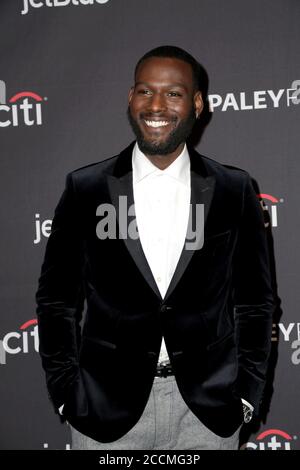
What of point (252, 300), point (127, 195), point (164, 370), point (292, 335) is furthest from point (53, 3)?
point (292, 335)

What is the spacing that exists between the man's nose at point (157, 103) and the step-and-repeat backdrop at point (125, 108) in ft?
3.01

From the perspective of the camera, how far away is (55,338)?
213 centimetres

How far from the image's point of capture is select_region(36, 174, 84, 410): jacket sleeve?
2.10 meters

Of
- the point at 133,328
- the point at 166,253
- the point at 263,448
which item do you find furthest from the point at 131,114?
the point at 263,448

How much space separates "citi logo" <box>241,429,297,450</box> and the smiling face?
5.98 feet

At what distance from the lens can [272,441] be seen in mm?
2951

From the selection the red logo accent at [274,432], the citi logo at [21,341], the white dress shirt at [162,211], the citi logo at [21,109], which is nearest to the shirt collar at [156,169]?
the white dress shirt at [162,211]

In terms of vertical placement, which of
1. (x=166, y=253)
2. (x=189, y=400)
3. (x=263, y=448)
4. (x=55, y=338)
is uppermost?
(x=166, y=253)

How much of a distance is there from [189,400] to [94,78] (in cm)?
180

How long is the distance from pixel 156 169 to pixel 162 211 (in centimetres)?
18

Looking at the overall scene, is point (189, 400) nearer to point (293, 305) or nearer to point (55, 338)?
point (55, 338)

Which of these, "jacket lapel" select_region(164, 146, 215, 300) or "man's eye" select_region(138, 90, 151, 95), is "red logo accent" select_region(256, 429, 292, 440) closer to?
"jacket lapel" select_region(164, 146, 215, 300)

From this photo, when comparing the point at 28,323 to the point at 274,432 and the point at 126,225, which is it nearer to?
the point at 126,225

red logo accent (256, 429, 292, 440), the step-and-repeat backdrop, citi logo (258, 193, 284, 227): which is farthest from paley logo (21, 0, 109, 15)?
red logo accent (256, 429, 292, 440)
